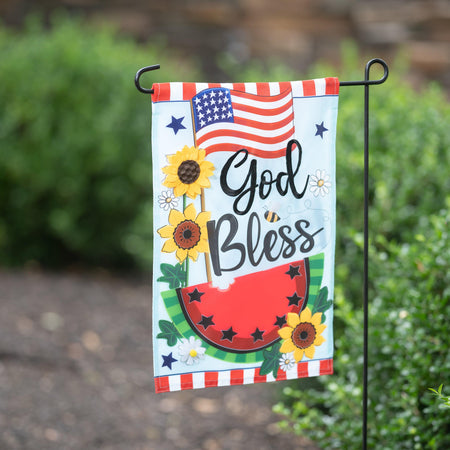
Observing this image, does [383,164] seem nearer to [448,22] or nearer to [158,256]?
[158,256]

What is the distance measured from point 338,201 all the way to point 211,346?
154cm

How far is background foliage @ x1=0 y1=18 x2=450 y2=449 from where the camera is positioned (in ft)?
6.95

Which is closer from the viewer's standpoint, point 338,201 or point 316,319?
point 316,319

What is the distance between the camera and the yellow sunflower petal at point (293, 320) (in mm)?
1828

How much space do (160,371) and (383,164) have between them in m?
1.77

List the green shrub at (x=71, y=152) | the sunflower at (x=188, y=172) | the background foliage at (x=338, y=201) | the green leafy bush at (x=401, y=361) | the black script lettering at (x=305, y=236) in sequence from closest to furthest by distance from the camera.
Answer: the sunflower at (x=188, y=172)
the black script lettering at (x=305, y=236)
the green leafy bush at (x=401, y=361)
the background foliage at (x=338, y=201)
the green shrub at (x=71, y=152)

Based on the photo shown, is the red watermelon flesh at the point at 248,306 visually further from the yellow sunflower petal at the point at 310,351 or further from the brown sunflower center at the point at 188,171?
the brown sunflower center at the point at 188,171

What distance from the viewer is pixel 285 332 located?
5.99 ft

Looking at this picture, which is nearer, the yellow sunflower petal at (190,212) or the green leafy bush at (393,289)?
the yellow sunflower petal at (190,212)

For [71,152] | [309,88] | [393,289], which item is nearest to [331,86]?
[309,88]

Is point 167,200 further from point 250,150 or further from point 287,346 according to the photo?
point 287,346

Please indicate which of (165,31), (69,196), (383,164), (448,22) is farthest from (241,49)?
(383,164)

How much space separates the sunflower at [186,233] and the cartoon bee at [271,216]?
0.58 ft

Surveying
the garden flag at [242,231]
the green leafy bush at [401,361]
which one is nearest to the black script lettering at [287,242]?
the garden flag at [242,231]
